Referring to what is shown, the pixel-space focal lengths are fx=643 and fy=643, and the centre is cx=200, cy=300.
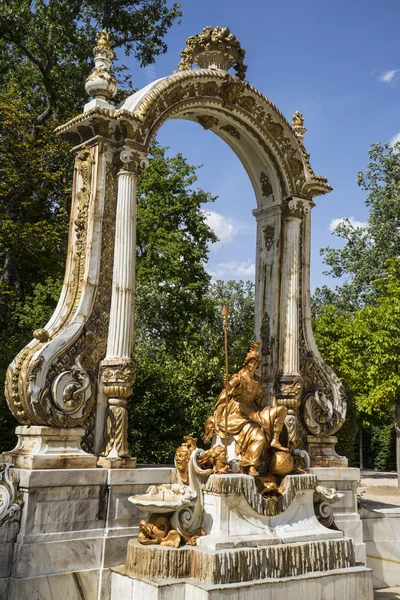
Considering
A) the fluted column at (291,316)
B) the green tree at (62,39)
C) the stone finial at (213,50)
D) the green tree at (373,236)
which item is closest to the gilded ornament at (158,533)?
the fluted column at (291,316)

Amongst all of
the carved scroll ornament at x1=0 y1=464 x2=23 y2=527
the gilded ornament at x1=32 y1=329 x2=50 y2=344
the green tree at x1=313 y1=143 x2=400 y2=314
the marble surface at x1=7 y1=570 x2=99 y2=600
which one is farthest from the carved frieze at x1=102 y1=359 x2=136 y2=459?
the green tree at x1=313 y1=143 x2=400 y2=314

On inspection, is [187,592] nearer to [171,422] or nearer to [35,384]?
[35,384]

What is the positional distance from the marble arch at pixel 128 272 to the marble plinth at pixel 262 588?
1326 mm

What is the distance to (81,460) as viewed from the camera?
6.41 metres

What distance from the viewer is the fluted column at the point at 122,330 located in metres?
6.73

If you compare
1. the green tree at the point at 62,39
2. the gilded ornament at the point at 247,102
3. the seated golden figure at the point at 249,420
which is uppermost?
the green tree at the point at 62,39

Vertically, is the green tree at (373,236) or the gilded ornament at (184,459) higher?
the green tree at (373,236)

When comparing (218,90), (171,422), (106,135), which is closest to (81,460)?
(106,135)

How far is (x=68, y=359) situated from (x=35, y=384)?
0.48m

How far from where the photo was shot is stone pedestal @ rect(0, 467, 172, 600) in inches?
226

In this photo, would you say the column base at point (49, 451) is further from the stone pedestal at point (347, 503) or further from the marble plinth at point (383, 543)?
the marble plinth at point (383, 543)

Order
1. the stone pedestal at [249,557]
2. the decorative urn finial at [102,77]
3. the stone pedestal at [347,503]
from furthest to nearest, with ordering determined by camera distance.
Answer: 1. the stone pedestal at [347,503]
2. the decorative urn finial at [102,77]
3. the stone pedestal at [249,557]

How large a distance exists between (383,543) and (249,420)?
117 inches

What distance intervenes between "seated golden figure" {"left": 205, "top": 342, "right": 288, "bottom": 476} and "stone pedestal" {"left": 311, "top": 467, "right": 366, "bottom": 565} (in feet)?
4.56
